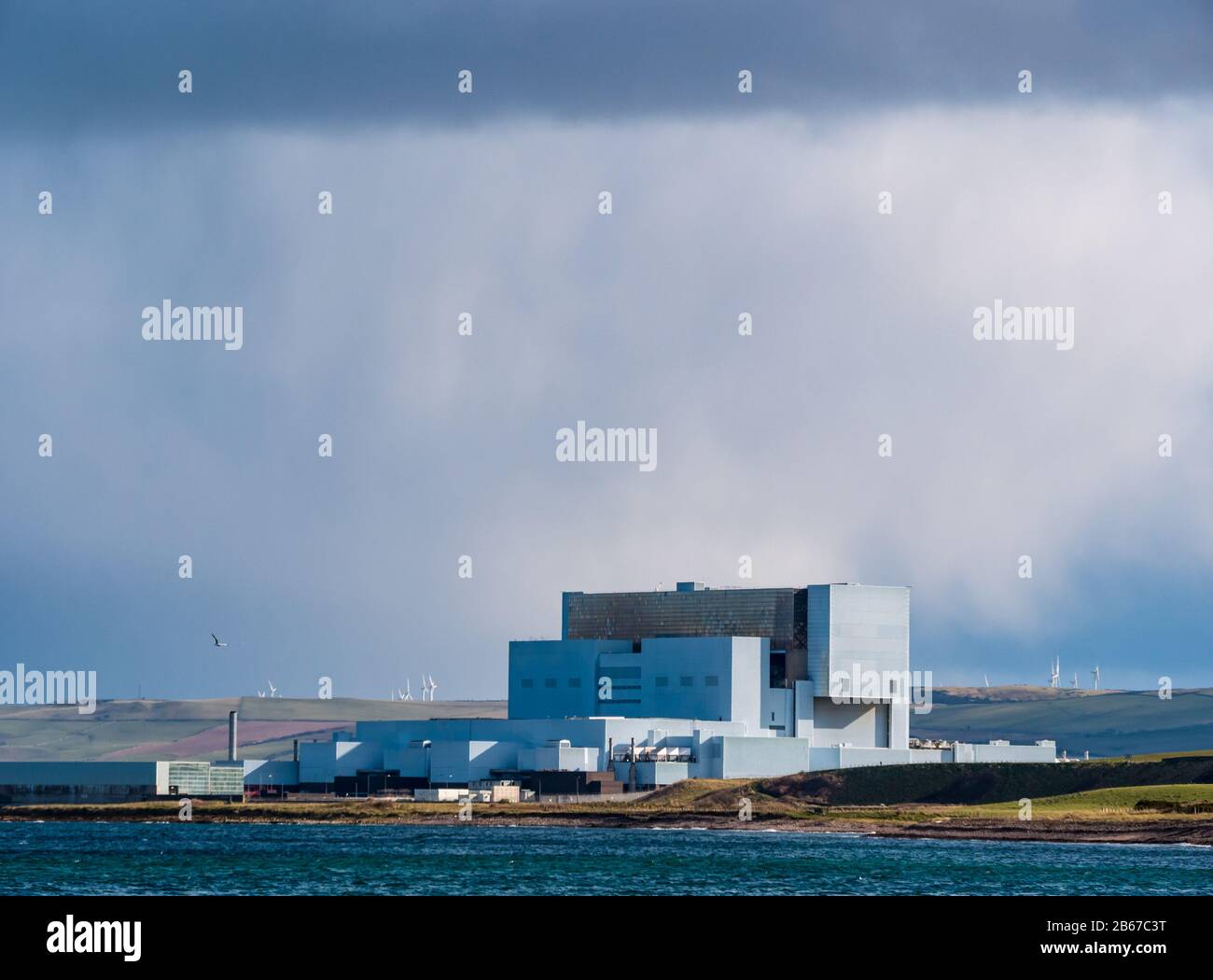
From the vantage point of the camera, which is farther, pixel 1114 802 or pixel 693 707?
pixel 693 707

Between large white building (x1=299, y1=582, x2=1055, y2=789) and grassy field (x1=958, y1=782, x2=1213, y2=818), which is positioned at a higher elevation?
large white building (x1=299, y1=582, x2=1055, y2=789)

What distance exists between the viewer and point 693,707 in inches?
6909

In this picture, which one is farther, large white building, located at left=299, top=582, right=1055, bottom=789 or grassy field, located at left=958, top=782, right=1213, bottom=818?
large white building, located at left=299, top=582, right=1055, bottom=789

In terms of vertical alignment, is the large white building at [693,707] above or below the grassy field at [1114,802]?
above

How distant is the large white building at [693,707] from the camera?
6604 inches

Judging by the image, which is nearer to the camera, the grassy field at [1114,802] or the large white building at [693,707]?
the grassy field at [1114,802]

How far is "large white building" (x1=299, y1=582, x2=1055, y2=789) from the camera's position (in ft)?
550

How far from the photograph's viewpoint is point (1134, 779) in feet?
524
